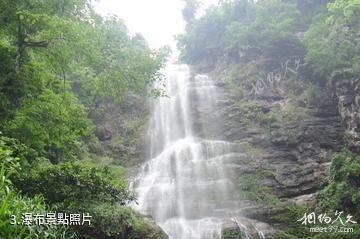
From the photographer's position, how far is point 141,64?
10.5 m

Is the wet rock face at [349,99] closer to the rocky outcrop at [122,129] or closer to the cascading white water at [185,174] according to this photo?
the cascading white water at [185,174]

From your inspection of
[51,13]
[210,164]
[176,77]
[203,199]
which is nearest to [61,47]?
[51,13]

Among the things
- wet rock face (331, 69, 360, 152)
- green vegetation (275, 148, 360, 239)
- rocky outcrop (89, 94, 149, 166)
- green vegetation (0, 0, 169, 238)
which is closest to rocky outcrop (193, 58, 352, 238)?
wet rock face (331, 69, 360, 152)

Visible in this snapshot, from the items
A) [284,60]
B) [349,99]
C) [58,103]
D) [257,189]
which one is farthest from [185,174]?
[284,60]

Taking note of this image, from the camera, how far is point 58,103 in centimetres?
883

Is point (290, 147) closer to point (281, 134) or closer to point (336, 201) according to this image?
point (281, 134)

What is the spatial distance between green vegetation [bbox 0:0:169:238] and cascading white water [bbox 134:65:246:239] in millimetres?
4396

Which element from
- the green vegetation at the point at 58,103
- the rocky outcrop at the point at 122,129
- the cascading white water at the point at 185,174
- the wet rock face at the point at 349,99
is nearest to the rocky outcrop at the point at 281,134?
the wet rock face at the point at 349,99

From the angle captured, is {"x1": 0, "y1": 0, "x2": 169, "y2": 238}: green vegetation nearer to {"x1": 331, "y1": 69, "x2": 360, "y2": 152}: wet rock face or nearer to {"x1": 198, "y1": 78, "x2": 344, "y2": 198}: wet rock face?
{"x1": 198, "y1": 78, "x2": 344, "y2": 198}: wet rock face

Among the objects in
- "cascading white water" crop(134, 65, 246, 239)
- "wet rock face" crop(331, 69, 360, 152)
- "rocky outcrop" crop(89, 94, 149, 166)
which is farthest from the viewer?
"rocky outcrop" crop(89, 94, 149, 166)

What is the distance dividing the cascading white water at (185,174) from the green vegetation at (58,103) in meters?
4.40

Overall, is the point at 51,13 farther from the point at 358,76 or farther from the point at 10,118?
the point at 358,76

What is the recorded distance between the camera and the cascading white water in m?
13.5

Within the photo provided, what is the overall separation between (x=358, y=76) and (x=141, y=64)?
10.9 metres
